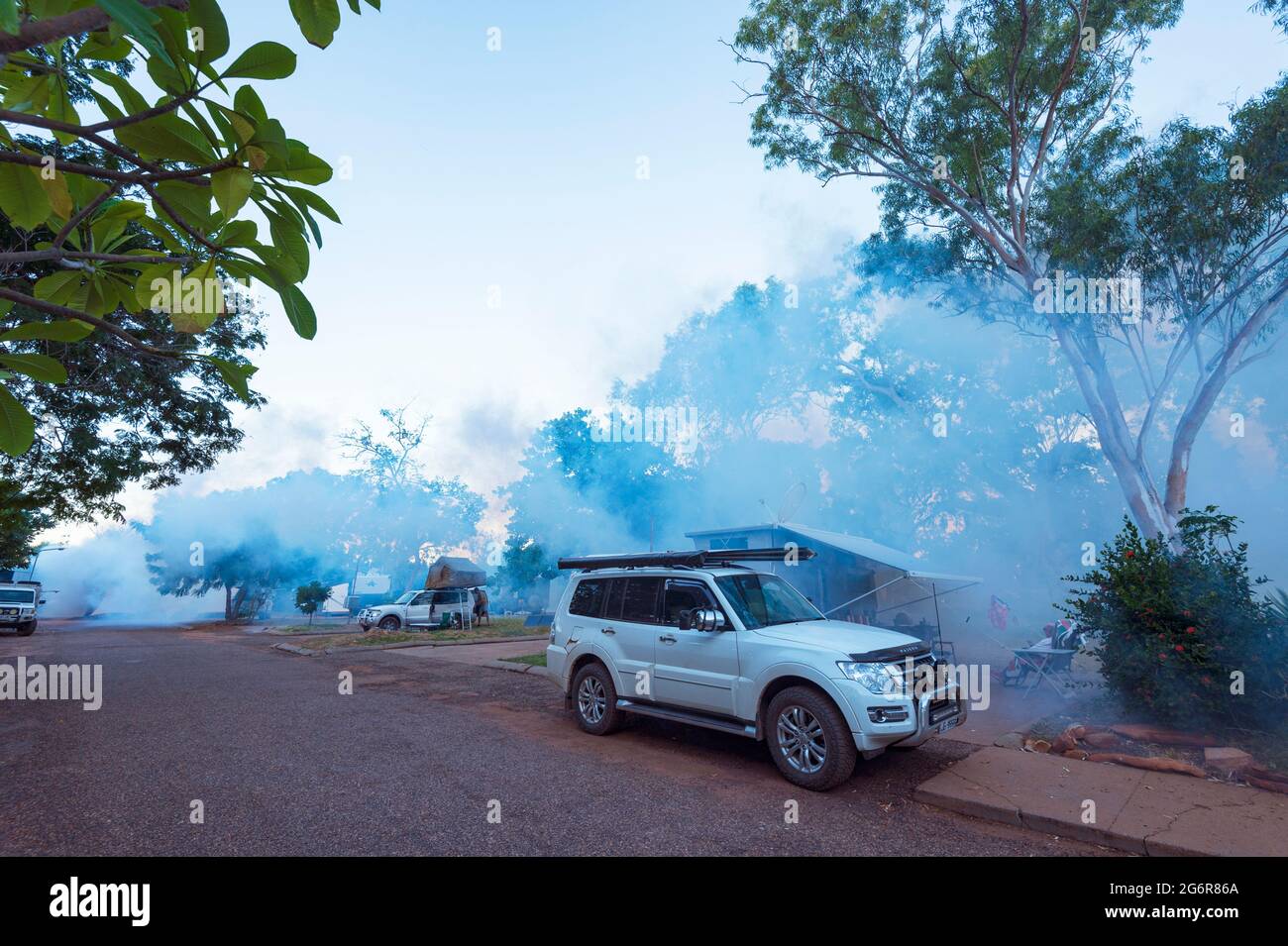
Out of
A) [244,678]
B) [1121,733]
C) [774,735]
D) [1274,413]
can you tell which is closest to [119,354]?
[244,678]

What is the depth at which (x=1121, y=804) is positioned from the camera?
17.2 ft

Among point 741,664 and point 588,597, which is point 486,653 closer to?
point 588,597

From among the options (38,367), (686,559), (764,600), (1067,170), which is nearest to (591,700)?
(686,559)

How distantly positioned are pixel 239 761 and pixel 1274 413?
112 ft

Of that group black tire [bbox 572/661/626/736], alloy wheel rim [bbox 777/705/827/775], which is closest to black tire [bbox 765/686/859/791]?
alloy wheel rim [bbox 777/705/827/775]

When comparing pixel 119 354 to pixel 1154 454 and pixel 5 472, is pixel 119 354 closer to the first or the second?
pixel 5 472

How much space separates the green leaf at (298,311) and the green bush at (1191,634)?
873cm

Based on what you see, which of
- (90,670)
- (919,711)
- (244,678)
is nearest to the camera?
(919,711)

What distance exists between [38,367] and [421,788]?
4680mm

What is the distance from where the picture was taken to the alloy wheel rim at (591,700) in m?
7.70

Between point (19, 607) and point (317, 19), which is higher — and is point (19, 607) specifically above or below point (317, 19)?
below

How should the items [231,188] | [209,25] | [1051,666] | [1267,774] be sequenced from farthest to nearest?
[1051,666], [1267,774], [231,188], [209,25]

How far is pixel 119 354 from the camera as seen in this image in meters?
9.55
